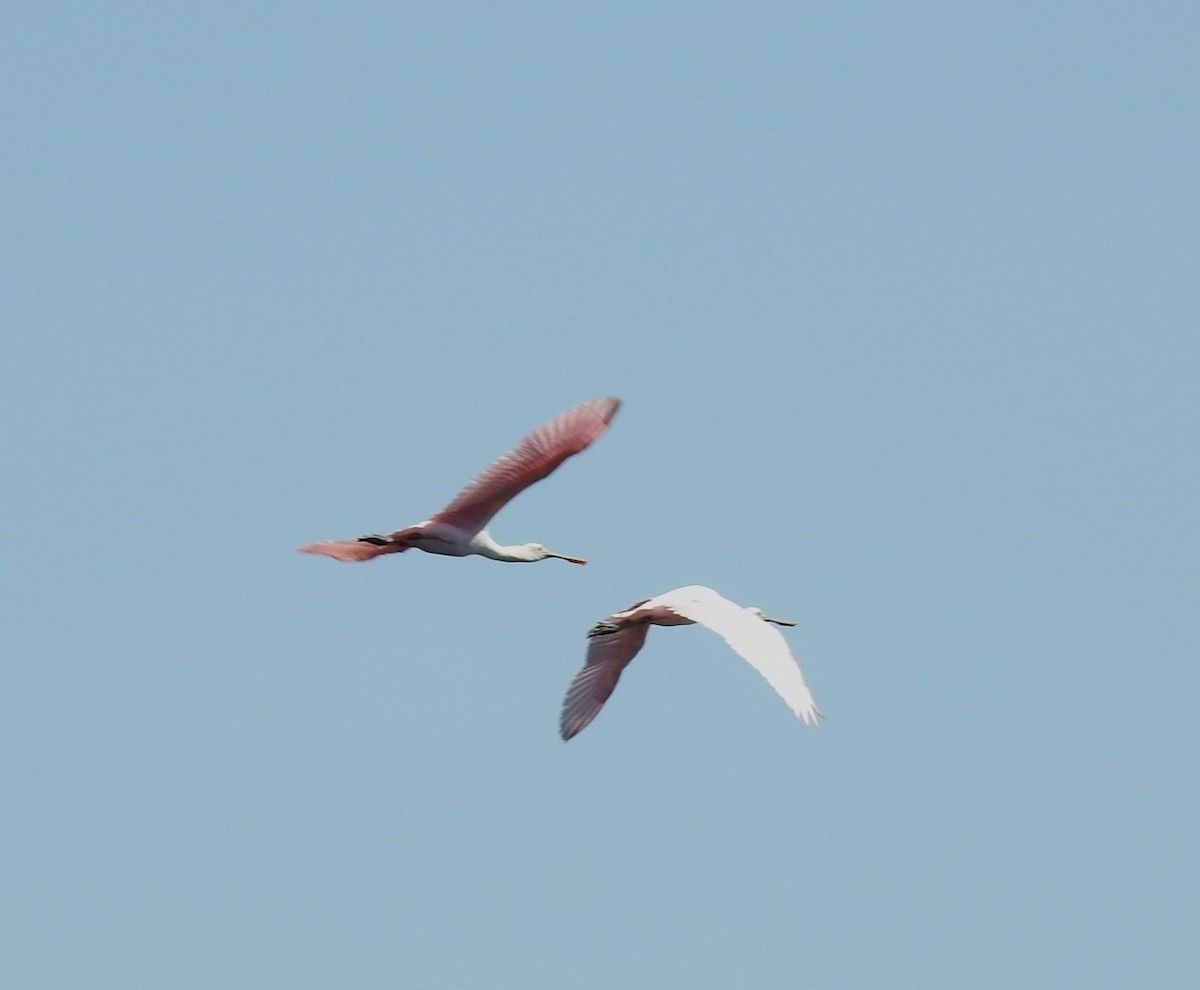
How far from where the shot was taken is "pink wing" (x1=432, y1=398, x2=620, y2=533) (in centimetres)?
2866

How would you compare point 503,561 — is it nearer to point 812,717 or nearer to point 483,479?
point 483,479

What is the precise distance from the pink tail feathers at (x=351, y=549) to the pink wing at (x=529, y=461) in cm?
72

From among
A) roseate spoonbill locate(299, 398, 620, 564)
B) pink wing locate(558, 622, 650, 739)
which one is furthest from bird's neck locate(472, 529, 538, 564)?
pink wing locate(558, 622, 650, 739)

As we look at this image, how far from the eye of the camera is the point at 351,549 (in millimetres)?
31125

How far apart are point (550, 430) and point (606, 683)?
13.9ft

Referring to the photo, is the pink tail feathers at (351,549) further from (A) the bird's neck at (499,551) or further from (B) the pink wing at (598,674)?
(B) the pink wing at (598,674)

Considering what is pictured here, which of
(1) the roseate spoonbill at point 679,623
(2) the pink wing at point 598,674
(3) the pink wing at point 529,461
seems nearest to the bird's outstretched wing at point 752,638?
(1) the roseate spoonbill at point 679,623

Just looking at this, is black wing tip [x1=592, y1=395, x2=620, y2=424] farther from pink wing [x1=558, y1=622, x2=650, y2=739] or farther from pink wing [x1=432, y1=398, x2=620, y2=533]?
pink wing [x1=558, y1=622, x2=650, y2=739]

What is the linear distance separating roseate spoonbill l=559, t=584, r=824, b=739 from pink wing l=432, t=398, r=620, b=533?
1997mm

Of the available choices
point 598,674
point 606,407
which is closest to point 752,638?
point 606,407

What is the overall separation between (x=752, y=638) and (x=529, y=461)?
3.57 meters

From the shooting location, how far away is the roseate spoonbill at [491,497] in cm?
2869

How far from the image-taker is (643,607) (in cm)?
3042

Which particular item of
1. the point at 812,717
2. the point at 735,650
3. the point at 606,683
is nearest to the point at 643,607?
the point at 606,683
